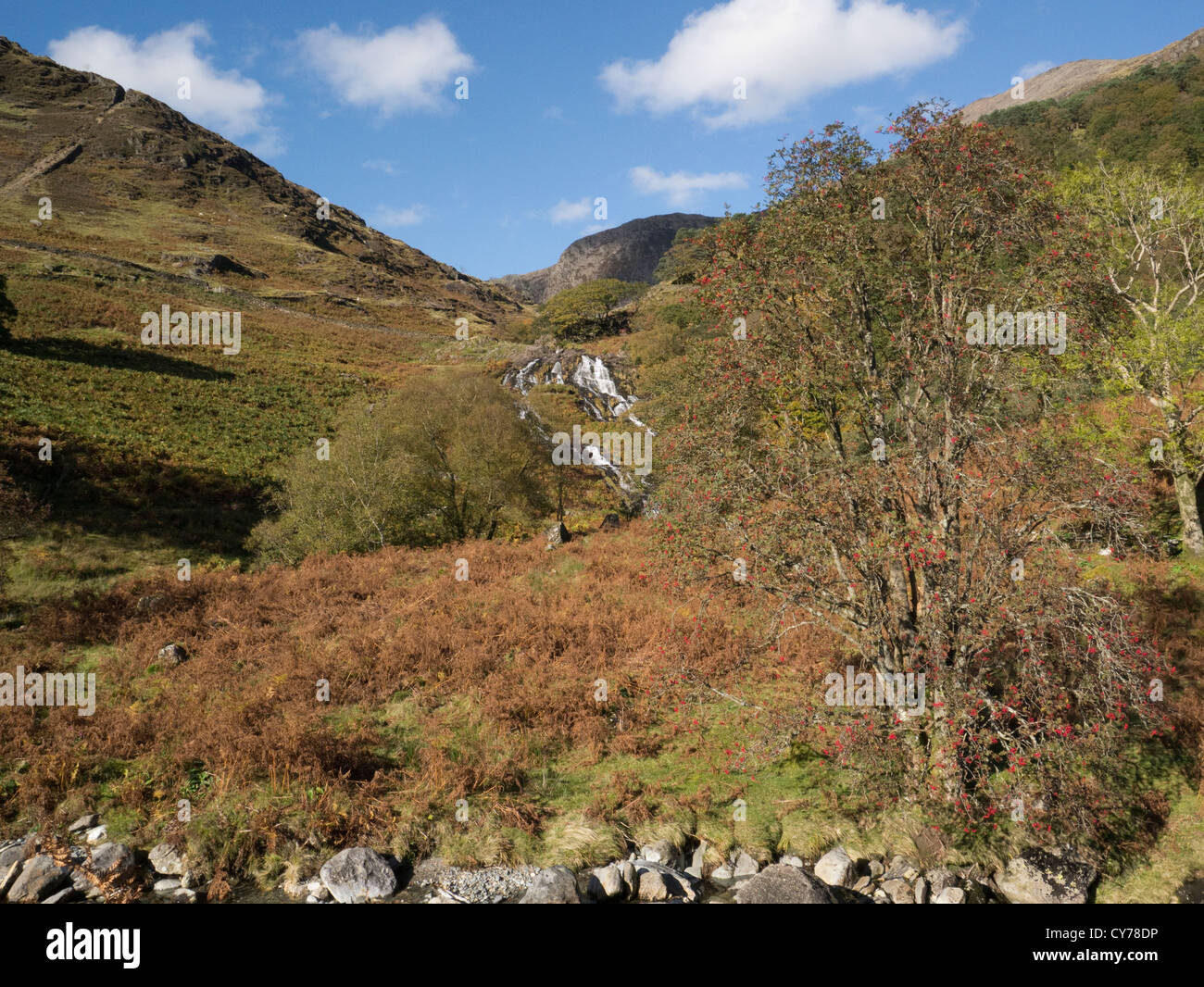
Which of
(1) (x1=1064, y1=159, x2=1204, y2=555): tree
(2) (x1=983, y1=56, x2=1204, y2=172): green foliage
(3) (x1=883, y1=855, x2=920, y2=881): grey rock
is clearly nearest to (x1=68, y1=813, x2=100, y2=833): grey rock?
(3) (x1=883, y1=855, x2=920, y2=881): grey rock

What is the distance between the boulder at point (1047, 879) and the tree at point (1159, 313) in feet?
38.5

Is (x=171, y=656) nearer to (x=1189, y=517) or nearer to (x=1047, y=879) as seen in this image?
(x=1047, y=879)

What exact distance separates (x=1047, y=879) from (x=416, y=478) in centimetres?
2652

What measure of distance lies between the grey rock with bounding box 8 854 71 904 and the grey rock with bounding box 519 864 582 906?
718 centimetres

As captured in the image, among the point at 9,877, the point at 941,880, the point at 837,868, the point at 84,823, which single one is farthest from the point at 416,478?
the point at 941,880

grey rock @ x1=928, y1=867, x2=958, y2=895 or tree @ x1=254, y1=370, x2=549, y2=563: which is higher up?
tree @ x1=254, y1=370, x2=549, y2=563

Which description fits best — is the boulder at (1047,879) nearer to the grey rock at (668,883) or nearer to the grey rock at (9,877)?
the grey rock at (668,883)

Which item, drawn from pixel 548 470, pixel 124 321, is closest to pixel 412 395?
pixel 548 470

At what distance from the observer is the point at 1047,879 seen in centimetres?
1012

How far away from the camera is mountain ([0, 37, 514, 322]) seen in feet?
388

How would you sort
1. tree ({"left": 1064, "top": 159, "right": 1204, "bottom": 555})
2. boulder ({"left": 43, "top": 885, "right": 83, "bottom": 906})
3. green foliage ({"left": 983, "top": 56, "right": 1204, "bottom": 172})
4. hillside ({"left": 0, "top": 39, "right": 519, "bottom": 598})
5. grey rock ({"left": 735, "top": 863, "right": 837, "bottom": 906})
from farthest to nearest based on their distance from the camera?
green foliage ({"left": 983, "top": 56, "right": 1204, "bottom": 172}) → hillside ({"left": 0, "top": 39, "right": 519, "bottom": 598}) → tree ({"left": 1064, "top": 159, "right": 1204, "bottom": 555}) → boulder ({"left": 43, "top": 885, "right": 83, "bottom": 906}) → grey rock ({"left": 735, "top": 863, "right": 837, "bottom": 906})

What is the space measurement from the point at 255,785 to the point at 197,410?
145ft

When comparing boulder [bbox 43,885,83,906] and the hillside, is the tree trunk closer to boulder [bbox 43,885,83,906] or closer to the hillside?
boulder [bbox 43,885,83,906]
